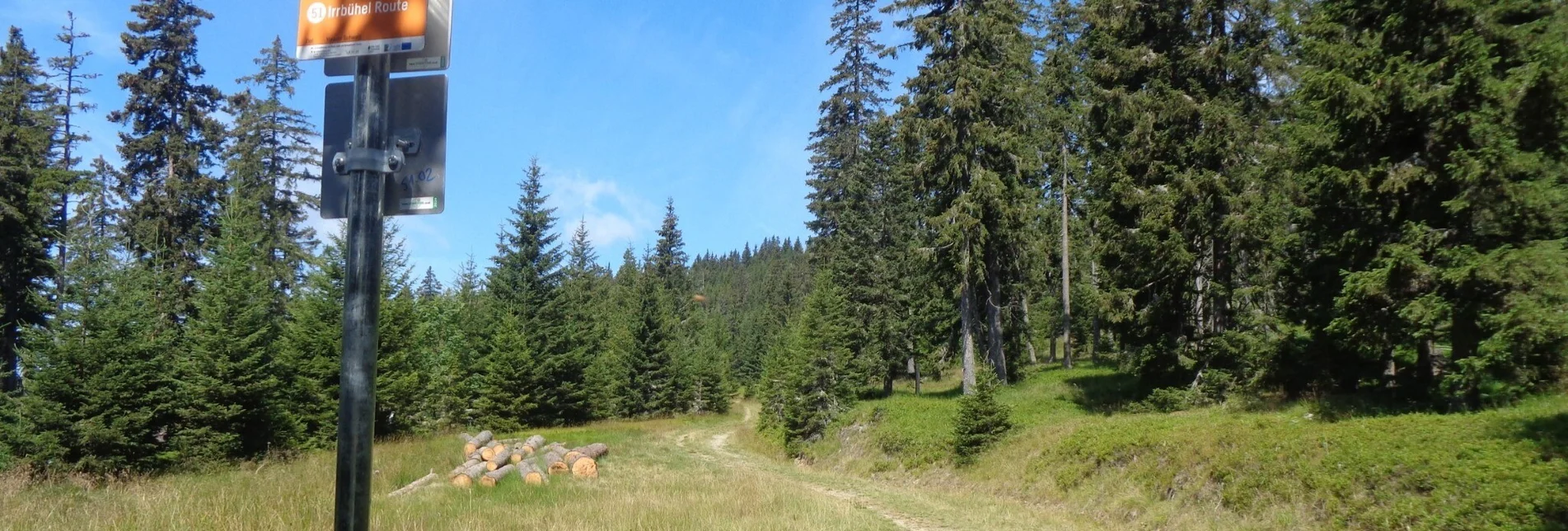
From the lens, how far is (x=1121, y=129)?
2017 centimetres

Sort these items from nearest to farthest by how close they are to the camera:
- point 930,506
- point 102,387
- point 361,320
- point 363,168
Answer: point 361,320
point 363,168
point 930,506
point 102,387

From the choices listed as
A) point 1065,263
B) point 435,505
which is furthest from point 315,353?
point 1065,263

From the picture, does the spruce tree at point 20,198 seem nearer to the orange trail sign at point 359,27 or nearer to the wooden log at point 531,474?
the wooden log at point 531,474

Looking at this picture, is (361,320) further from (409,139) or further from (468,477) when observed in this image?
(468,477)

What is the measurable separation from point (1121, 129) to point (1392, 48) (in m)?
7.55

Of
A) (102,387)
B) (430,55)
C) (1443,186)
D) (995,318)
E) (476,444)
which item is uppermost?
(1443,186)

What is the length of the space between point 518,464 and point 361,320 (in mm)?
14378

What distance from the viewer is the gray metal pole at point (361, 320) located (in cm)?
307

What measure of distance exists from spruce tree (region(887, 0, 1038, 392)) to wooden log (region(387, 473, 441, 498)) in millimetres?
15591

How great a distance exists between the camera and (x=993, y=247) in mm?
26375

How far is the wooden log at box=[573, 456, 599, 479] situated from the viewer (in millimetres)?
16188

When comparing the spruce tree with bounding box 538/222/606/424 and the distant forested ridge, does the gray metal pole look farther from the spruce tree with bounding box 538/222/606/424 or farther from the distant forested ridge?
the spruce tree with bounding box 538/222/606/424

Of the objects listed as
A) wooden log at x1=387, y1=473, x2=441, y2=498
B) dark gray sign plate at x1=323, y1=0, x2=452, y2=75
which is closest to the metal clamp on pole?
dark gray sign plate at x1=323, y1=0, x2=452, y2=75

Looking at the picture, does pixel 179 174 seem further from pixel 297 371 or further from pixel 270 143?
pixel 297 371
